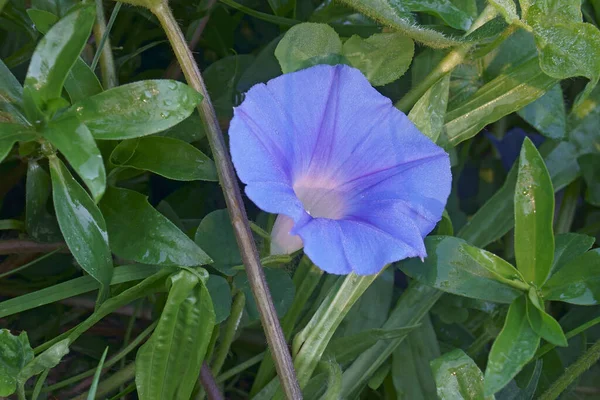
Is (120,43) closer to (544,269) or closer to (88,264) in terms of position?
(88,264)

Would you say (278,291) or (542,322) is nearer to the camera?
(542,322)

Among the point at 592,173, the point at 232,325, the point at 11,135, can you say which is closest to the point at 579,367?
the point at 592,173

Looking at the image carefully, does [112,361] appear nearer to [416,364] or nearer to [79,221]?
[79,221]

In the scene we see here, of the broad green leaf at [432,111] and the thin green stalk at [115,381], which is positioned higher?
the broad green leaf at [432,111]

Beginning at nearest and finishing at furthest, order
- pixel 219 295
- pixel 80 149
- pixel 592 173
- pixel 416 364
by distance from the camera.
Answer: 1. pixel 80 149
2. pixel 219 295
3. pixel 416 364
4. pixel 592 173

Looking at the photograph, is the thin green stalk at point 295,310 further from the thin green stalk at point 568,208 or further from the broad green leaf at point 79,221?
the thin green stalk at point 568,208

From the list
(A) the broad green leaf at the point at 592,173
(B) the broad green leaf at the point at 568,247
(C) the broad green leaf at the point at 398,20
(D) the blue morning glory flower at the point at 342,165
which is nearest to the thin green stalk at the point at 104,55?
(D) the blue morning glory flower at the point at 342,165

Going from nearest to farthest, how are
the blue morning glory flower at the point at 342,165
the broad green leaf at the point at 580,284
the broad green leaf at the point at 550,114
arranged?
1. the blue morning glory flower at the point at 342,165
2. the broad green leaf at the point at 580,284
3. the broad green leaf at the point at 550,114

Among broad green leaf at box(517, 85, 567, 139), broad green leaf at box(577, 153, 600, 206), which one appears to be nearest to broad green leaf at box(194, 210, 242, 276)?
broad green leaf at box(517, 85, 567, 139)
